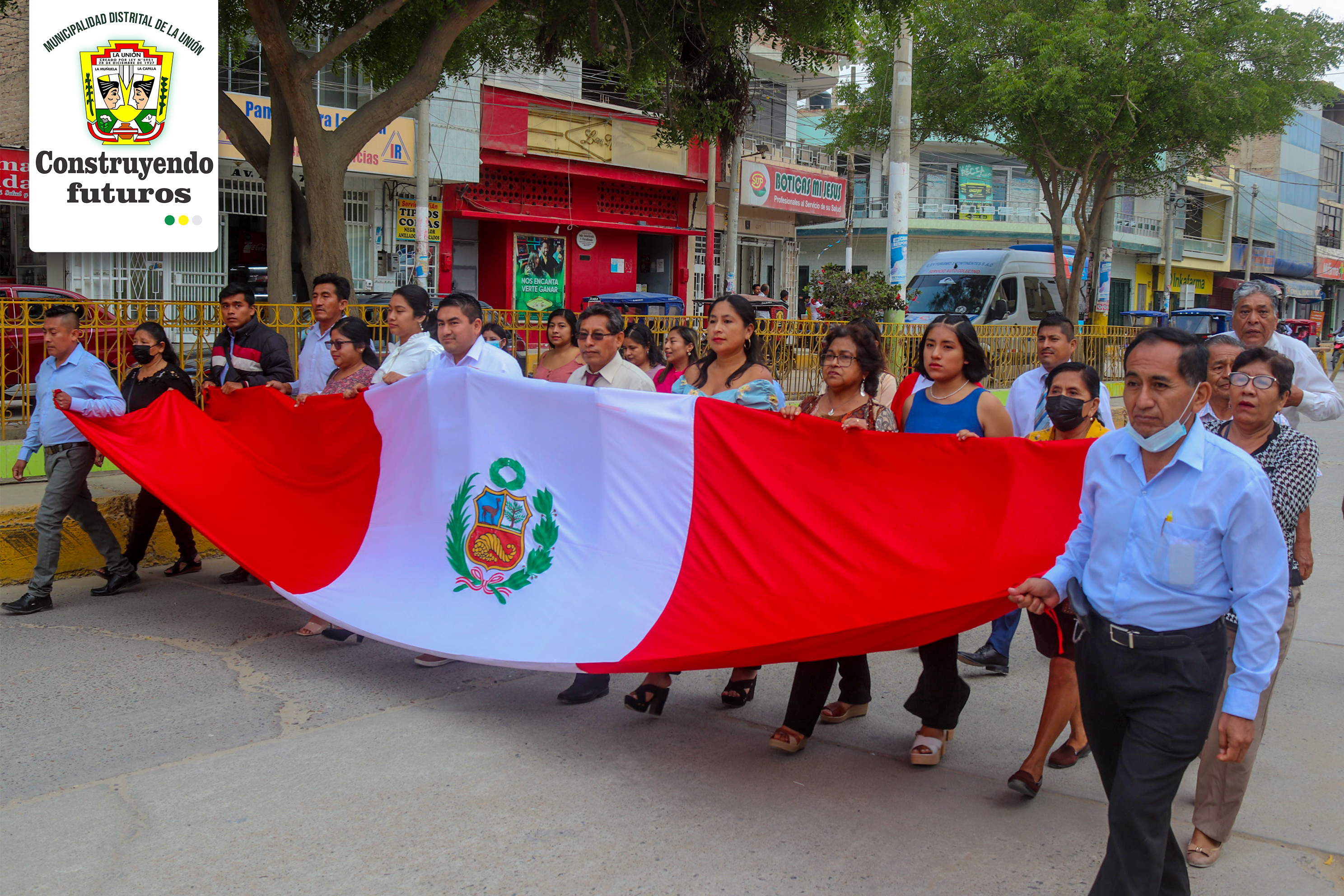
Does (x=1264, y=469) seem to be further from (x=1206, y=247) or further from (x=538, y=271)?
(x=1206, y=247)

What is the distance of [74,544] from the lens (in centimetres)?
767

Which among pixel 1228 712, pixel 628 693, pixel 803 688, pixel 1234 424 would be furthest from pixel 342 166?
pixel 1228 712

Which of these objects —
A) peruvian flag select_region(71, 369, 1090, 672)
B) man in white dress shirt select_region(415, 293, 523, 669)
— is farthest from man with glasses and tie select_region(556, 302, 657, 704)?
peruvian flag select_region(71, 369, 1090, 672)

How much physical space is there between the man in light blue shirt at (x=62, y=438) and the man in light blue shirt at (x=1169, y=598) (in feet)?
19.6

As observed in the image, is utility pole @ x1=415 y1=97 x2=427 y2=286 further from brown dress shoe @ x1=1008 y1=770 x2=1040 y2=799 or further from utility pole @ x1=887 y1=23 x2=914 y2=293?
brown dress shoe @ x1=1008 y1=770 x2=1040 y2=799

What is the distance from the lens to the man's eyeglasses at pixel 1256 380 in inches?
160

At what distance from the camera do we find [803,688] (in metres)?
4.63

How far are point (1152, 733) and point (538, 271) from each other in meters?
25.3

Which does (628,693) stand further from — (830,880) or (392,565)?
(830,880)

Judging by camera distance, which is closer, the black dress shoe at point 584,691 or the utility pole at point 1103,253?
the black dress shoe at point 584,691

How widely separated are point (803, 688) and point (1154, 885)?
1.89 m

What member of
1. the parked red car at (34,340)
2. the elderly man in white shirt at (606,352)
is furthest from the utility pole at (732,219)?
the elderly man in white shirt at (606,352)

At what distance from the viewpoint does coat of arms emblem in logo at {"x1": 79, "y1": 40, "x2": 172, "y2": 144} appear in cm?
852

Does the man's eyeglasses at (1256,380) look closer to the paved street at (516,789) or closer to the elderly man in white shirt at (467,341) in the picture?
the paved street at (516,789)
